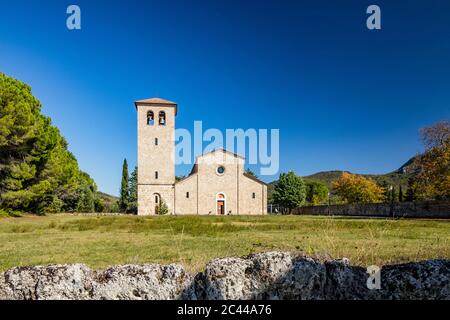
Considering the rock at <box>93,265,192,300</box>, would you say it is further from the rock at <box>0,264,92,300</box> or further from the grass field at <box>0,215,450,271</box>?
the grass field at <box>0,215,450,271</box>

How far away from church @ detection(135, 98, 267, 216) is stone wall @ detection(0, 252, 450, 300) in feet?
153

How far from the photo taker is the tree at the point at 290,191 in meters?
71.1

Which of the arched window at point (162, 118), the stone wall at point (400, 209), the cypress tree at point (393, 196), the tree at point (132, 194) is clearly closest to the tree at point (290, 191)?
the stone wall at point (400, 209)

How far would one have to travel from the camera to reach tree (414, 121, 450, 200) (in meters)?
30.5

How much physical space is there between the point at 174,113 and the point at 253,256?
48.3 meters

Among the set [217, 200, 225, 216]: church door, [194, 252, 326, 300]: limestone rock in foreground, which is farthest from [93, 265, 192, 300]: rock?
[217, 200, 225, 216]: church door

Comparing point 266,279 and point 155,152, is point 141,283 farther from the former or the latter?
point 155,152

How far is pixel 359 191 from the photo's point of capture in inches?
2827

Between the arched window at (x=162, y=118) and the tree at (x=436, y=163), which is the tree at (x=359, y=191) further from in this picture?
the arched window at (x=162, y=118)

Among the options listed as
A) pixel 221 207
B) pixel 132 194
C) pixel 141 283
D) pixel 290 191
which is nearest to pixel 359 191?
pixel 290 191
